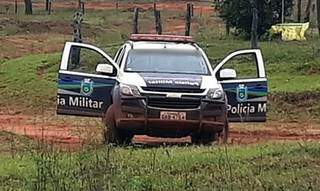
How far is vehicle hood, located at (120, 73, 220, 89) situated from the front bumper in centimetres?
22

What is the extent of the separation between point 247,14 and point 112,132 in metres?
22.6

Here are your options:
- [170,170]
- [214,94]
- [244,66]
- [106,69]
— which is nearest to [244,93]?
[214,94]

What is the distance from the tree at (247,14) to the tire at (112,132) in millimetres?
22159

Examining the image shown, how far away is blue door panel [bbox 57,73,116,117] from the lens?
15352 mm

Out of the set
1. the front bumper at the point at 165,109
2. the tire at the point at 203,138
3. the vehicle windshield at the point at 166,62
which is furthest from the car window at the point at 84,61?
the front bumper at the point at 165,109

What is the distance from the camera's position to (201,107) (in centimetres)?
1416

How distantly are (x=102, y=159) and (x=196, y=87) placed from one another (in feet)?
14.1

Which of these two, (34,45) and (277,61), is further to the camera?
(34,45)

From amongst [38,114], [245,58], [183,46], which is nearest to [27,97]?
[38,114]

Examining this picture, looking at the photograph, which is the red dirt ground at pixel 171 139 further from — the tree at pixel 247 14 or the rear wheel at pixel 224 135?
the tree at pixel 247 14

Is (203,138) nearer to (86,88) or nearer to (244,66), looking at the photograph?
(86,88)

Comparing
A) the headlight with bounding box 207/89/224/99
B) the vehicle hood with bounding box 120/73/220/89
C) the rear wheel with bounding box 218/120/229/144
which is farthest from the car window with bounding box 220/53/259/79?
the headlight with bounding box 207/89/224/99

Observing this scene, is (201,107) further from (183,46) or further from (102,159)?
(102,159)

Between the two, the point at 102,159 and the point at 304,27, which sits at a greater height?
the point at 102,159
